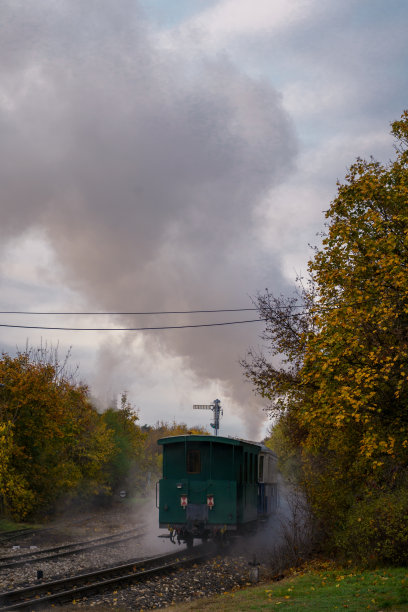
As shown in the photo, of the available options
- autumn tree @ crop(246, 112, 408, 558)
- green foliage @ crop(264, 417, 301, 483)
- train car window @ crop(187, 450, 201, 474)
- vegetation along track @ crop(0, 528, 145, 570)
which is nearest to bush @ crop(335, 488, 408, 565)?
autumn tree @ crop(246, 112, 408, 558)

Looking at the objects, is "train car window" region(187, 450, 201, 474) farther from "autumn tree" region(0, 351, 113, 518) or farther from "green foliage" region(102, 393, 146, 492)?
"green foliage" region(102, 393, 146, 492)

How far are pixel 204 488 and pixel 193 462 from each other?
3.54 ft

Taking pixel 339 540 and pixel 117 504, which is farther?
pixel 117 504

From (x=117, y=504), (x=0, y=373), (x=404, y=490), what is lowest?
(x=117, y=504)

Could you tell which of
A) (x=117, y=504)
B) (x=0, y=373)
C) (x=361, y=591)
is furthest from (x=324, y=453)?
(x=117, y=504)

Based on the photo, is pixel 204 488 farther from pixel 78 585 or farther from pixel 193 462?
pixel 78 585

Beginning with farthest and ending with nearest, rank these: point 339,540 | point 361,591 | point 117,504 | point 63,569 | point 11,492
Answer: point 117,504
point 11,492
point 63,569
point 339,540
point 361,591

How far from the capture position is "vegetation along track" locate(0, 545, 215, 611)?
12924mm

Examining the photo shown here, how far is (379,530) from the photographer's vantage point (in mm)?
15266

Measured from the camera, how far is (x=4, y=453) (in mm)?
25984

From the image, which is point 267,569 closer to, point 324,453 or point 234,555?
point 234,555

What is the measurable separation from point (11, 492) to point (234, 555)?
12.9 meters

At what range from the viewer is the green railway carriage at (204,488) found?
20562mm

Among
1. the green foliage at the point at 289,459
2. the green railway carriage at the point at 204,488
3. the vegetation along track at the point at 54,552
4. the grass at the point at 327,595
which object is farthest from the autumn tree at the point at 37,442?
the grass at the point at 327,595
